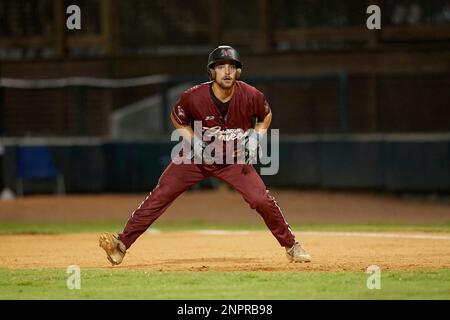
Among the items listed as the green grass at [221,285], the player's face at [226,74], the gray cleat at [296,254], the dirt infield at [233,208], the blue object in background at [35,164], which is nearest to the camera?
the green grass at [221,285]

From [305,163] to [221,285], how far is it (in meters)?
11.0

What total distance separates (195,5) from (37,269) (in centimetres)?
1398

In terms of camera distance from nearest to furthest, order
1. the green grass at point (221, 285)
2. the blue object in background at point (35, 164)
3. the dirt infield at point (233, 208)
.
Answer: the green grass at point (221, 285) → the dirt infield at point (233, 208) → the blue object in background at point (35, 164)

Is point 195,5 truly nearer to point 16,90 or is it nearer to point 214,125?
point 16,90

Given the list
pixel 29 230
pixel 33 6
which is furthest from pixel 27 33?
pixel 29 230

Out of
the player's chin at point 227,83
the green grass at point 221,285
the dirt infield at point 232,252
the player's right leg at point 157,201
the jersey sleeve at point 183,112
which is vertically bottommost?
the dirt infield at point 232,252

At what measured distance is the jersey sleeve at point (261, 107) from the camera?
10594mm

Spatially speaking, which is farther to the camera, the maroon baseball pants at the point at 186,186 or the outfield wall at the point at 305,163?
the outfield wall at the point at 305,163

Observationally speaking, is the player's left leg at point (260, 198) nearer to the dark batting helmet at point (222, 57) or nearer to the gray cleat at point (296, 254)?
the gray cleat at point (296, 254)

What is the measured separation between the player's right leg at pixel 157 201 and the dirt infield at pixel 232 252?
378 mm

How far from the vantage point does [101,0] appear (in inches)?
954

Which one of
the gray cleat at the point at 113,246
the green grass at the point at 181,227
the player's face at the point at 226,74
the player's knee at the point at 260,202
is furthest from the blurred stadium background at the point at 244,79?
the gray cleat at the point at 113,246

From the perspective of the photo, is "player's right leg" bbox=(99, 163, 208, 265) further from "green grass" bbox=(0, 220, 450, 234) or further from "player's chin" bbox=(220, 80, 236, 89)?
"green grass" bbox=(0, 220, 450, 234)

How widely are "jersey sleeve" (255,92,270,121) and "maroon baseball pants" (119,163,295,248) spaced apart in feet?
1.59
